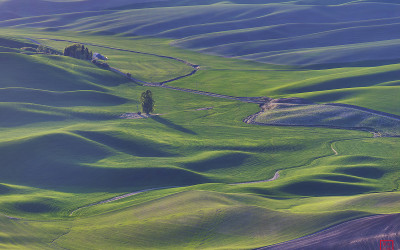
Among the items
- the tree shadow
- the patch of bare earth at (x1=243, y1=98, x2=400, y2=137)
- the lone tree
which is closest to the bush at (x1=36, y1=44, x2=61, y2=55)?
the lone tree

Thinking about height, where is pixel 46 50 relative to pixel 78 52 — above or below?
above

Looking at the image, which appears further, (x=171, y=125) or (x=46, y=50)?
(x=46, y=50)

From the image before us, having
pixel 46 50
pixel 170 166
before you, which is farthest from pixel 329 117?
pixel 46 50

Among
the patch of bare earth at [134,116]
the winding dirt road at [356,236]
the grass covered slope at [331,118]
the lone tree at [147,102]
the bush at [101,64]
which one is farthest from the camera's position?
the bush at [101,64]

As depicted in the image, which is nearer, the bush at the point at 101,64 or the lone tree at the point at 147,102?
Result: the lone tree at the point at 147,102

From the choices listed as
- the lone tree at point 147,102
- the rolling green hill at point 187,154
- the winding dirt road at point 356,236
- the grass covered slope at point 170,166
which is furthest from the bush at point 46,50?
the winding dirt road at point 356,236

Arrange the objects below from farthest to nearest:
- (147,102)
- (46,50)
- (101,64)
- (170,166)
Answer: (46,50)
(101,64)
(147,102)
(170,166)

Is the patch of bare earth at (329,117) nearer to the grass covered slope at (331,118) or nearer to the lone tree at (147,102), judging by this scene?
the grass covered slope at (331,118)

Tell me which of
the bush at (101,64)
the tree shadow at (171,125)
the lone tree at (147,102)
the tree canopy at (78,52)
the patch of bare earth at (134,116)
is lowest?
the tree shadow at (171,125)

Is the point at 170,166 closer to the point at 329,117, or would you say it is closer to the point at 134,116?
the point at 134,116

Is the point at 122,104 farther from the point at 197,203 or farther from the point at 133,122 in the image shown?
the point at 197,203

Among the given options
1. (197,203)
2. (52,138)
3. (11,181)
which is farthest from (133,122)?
(197,203)
